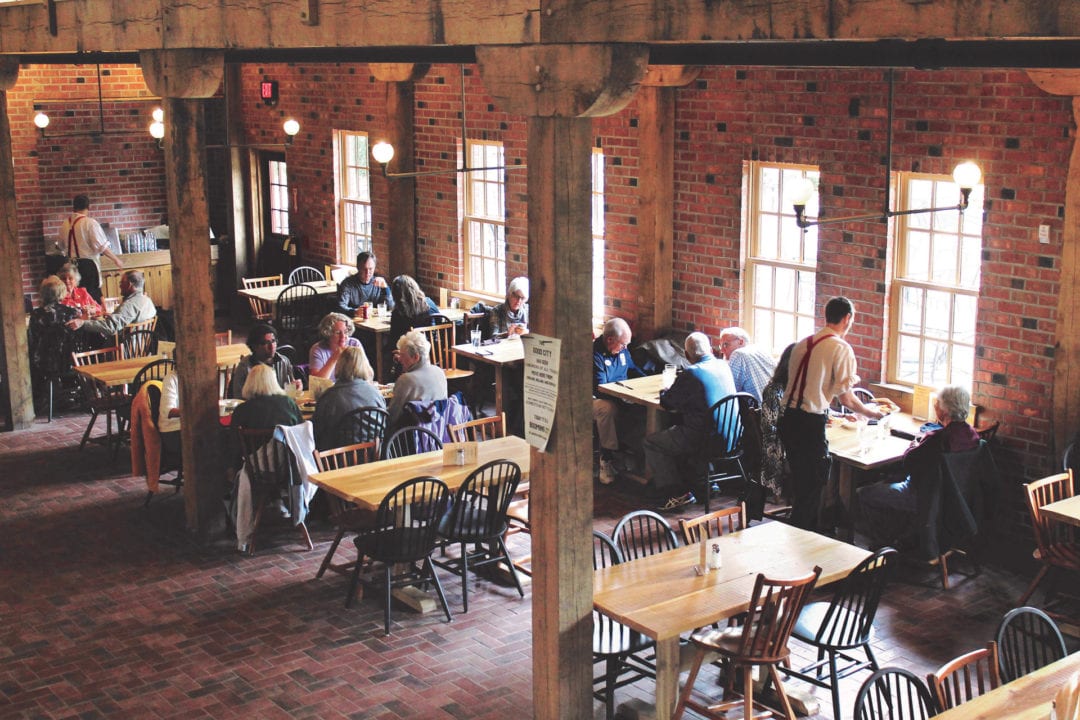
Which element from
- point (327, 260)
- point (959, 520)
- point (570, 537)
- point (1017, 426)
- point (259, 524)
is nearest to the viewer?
point (570, 537)

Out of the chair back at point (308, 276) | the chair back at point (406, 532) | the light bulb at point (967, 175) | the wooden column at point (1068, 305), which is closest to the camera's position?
the chair back at point (406, 532)

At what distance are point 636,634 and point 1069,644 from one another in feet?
9.00

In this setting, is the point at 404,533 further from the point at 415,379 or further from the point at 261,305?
the point at 261,305

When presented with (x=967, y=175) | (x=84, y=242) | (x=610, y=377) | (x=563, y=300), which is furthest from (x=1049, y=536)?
(x=84, y=242)

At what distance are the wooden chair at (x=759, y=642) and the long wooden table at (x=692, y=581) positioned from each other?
0.36ft

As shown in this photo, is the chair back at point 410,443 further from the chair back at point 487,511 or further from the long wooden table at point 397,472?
the chair back at point 487,511

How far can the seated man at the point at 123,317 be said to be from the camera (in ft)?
39.5

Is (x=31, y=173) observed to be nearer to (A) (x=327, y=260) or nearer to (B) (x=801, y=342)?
(A) (x=327, y=260)

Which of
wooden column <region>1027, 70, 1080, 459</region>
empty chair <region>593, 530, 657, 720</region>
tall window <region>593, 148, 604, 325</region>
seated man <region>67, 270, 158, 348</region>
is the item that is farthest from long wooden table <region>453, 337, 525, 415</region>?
empty chair <region>593, 530, 657, 720</region>

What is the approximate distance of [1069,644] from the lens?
7059mm

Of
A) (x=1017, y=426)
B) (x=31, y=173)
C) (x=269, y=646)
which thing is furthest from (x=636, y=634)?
(x=31, y=173)

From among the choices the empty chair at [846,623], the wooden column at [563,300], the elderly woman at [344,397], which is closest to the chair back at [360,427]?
the elderly woman at [344,397]

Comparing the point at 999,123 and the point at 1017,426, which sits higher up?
the point at 999,123

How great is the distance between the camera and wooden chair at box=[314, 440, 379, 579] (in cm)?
771
